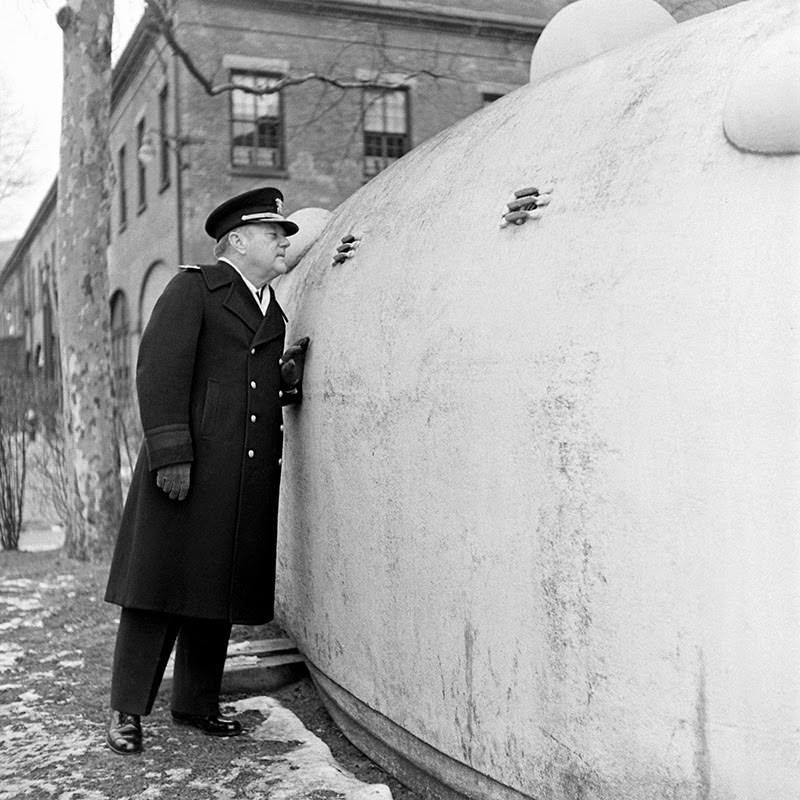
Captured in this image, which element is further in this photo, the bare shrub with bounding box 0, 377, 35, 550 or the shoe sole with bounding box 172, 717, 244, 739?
the bare shrub with bounding box 0, 377, 35, 550

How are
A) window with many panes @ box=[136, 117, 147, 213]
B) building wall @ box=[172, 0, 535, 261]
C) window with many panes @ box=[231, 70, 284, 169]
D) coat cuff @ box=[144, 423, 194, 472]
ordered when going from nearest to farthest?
coat cuff @ box=[144, 423, 194, 472] → building wall @ box=[172, 0, 535, 261] → window with many panes @ box=[231, 70, 284, 169] → window with many panes @ box=[136, 117, 147, 213]

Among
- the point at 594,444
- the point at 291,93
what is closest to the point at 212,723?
the point at 594,444

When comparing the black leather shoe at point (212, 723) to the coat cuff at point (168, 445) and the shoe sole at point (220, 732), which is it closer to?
the shoe sole at point (220, 732)

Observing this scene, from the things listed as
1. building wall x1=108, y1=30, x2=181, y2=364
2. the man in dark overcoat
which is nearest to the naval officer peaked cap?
the man in dark overcoat

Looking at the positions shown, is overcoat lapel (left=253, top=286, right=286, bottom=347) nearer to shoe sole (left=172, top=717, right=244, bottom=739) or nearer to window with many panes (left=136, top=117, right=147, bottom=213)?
shoe sole (left=172, top=717, right=244, bottom=739)

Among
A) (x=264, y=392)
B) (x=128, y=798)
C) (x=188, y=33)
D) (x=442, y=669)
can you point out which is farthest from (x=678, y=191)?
(x=188, y=33)

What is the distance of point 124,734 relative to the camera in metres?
3.70

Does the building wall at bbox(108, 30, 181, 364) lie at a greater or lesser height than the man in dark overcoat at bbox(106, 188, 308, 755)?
greater

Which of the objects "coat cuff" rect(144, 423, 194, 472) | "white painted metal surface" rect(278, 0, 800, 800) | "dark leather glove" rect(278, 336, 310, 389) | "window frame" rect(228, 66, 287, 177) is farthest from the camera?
"window frame" rect(228, 66, 287, 177)

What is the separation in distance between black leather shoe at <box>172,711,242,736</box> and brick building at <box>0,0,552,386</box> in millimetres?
15388

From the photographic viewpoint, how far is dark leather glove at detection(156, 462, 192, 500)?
11.7 feet

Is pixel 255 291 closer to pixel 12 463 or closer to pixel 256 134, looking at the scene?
pixel 12 463

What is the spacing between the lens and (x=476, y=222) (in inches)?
118

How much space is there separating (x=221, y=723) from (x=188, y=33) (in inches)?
665
